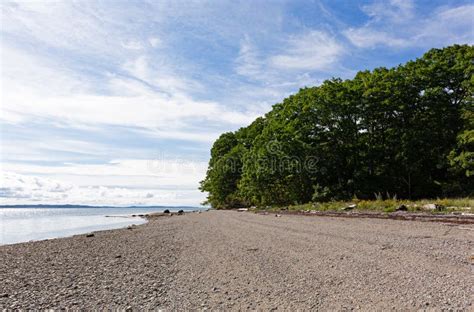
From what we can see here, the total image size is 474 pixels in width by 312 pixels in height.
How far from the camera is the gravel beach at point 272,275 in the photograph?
5.37 meters

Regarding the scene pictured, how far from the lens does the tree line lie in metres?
33.7

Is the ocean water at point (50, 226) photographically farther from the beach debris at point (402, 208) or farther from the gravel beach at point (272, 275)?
the beach debris at point (402, 208)

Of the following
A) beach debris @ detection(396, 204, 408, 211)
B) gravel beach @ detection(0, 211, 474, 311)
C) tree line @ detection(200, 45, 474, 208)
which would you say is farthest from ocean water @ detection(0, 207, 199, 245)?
beach debris @ detection(396, 204, 408, 211)

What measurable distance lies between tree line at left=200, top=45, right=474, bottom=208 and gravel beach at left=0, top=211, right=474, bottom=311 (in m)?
24.7

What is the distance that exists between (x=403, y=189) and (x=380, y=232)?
27090 mm

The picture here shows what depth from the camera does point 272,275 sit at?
277 inches

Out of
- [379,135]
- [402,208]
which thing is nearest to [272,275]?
[402,208]

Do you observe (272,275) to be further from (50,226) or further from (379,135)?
(50,226)

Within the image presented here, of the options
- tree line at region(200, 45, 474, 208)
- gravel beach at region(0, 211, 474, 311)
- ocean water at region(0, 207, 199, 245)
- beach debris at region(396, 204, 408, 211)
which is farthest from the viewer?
tree line at region(200, 45, 474, 208)

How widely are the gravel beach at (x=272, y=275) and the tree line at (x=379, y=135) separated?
24.7 m

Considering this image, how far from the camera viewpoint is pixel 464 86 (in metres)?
32.2

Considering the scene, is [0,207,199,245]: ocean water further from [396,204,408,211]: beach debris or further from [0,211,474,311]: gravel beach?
[396,204,408,211]: beach debris

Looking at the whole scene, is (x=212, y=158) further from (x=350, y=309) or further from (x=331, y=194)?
(x=350, y=309)

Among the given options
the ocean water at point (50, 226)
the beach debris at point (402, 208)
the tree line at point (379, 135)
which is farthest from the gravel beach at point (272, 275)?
the tree line at point (379, 135)
